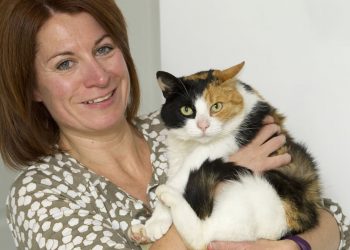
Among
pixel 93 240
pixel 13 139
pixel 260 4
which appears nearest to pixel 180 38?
pixel 260 4

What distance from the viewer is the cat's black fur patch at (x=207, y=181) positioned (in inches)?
45.8

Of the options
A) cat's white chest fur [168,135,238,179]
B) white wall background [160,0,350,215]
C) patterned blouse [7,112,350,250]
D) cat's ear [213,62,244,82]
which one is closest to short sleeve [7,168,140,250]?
patterned blouse [7,112,350,250]

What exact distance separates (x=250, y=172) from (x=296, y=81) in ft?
2.45

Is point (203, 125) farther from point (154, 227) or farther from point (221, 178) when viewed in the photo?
point (154, 227)

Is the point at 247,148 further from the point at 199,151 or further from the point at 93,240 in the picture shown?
the point at 93,240

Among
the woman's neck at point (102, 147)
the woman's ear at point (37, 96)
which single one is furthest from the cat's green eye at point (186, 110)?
the woman's ear at point (37, 96)

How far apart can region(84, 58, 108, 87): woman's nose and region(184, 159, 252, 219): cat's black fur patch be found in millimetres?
404

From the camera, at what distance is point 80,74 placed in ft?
4.47

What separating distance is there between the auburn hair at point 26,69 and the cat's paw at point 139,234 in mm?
385

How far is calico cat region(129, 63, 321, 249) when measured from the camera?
3.77ft

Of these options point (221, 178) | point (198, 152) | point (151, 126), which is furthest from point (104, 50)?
point (221, 178)

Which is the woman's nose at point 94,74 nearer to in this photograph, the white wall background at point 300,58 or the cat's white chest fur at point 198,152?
the cat's white chest fur at point 198,152

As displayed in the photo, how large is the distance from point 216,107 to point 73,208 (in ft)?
1.56

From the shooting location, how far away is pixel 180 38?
7.13 feet
